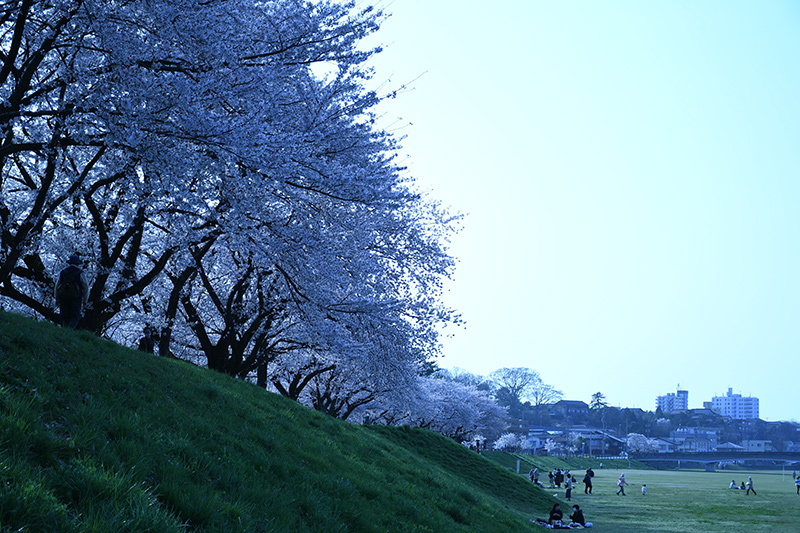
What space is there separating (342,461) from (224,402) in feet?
7.83

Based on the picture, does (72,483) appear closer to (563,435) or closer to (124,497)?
(124,497)

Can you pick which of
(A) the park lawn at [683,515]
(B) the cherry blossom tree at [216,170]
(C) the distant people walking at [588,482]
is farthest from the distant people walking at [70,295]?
(C) the distant people walking at [588,482]

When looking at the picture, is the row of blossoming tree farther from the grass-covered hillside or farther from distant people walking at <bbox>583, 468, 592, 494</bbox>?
distant people walking at <bbox>583, 468, 592, 494</bbox>

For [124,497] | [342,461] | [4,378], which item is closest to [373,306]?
[342,461]

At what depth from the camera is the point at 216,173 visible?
1113cm

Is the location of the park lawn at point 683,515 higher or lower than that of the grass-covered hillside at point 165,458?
lower

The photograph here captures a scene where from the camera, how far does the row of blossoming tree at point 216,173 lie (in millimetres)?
10297

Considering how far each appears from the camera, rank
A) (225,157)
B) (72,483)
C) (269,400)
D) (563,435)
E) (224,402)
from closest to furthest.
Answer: (72,483) → (225,157) → (224,402) → (269,400) → (563,435)

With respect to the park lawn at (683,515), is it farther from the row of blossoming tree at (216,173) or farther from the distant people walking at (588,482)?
the row of blossoming tree at (216,173)

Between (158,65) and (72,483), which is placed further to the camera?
(158,65)

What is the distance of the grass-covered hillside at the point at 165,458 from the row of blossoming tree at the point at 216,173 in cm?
308

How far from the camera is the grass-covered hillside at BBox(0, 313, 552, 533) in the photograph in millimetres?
5148

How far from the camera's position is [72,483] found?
530cm

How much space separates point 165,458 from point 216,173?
18.7 feet
